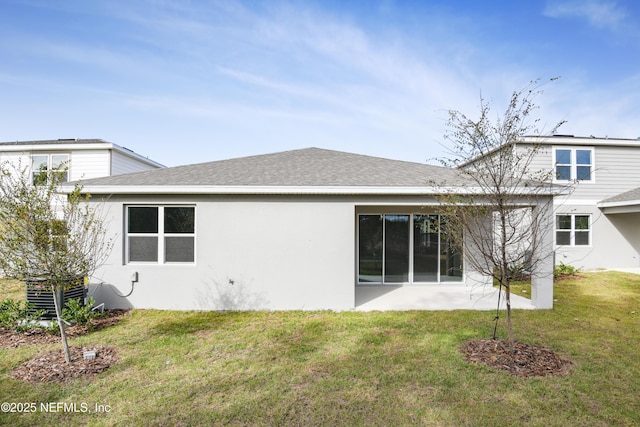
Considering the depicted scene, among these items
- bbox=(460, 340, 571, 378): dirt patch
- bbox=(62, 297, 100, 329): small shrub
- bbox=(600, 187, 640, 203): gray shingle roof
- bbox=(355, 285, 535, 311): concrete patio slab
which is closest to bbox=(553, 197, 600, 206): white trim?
bbox=(600, 187, 640, 203): gray shingle roof

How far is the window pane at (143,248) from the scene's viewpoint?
7.84 meters

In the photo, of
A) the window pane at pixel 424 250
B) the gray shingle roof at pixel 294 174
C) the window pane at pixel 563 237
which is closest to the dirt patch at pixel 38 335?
the gray shingle roof at pixel 294 174

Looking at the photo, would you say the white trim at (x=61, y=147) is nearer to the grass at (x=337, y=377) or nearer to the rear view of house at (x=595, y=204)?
Answer: the grass at (x=337, y=377)

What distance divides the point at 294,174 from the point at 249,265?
261 centimetres

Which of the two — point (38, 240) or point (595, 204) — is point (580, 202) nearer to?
point (595, 204)

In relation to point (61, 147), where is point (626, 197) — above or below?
below

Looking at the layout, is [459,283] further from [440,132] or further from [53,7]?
[53,7]

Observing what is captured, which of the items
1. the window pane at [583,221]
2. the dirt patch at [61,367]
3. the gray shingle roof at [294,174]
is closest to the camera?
the dirt patch at [61,367]

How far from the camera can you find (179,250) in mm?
7828

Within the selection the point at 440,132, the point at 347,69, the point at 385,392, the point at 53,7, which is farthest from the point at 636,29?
the point at 53,7

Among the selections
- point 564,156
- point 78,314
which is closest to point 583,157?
point 564,156

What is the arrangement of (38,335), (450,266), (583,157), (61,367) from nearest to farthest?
(61,367), (38,335), (450,266), (583,157)

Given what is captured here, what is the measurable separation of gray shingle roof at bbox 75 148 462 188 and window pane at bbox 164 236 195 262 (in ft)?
A: 4.58

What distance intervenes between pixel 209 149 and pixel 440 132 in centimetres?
1695
